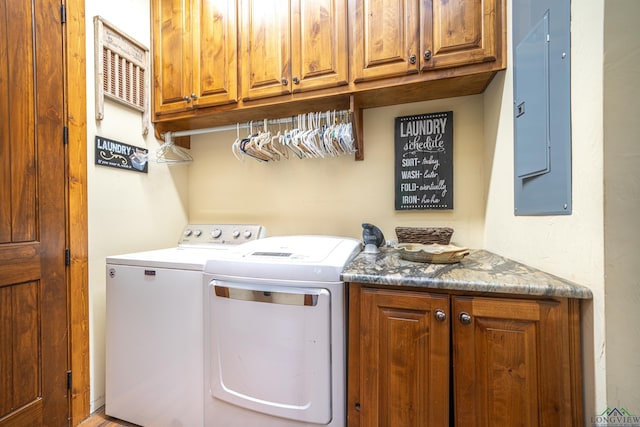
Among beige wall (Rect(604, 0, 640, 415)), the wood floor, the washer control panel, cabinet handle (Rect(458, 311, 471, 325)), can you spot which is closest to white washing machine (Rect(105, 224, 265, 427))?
the wood floor

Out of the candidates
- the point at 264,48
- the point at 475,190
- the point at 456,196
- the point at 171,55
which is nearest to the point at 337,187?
the point at 456,196

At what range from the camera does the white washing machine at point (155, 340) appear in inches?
49.9

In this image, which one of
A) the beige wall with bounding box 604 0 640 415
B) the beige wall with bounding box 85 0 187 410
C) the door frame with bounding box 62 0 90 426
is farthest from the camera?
the beige wall with bounding box 85 0 187 410

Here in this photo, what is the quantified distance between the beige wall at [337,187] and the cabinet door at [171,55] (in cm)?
39

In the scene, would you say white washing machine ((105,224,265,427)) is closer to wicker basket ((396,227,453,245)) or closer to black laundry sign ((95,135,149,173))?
black laundry sign ((95,135,149,173))

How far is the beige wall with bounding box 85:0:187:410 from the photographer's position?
1503 mm

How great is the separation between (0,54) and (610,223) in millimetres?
2369

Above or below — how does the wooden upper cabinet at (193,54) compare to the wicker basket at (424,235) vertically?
above

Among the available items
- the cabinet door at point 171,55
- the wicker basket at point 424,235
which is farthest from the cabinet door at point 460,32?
the cabinet door at point 171,55

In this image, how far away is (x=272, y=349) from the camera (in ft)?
3.63

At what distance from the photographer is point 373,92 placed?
4.74 ft

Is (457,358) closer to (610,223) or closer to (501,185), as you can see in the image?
(610,223)

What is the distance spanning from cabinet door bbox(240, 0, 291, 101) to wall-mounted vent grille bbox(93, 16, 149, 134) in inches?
29.1

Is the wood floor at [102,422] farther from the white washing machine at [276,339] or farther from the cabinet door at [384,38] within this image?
the cabinet door at [384,38]
